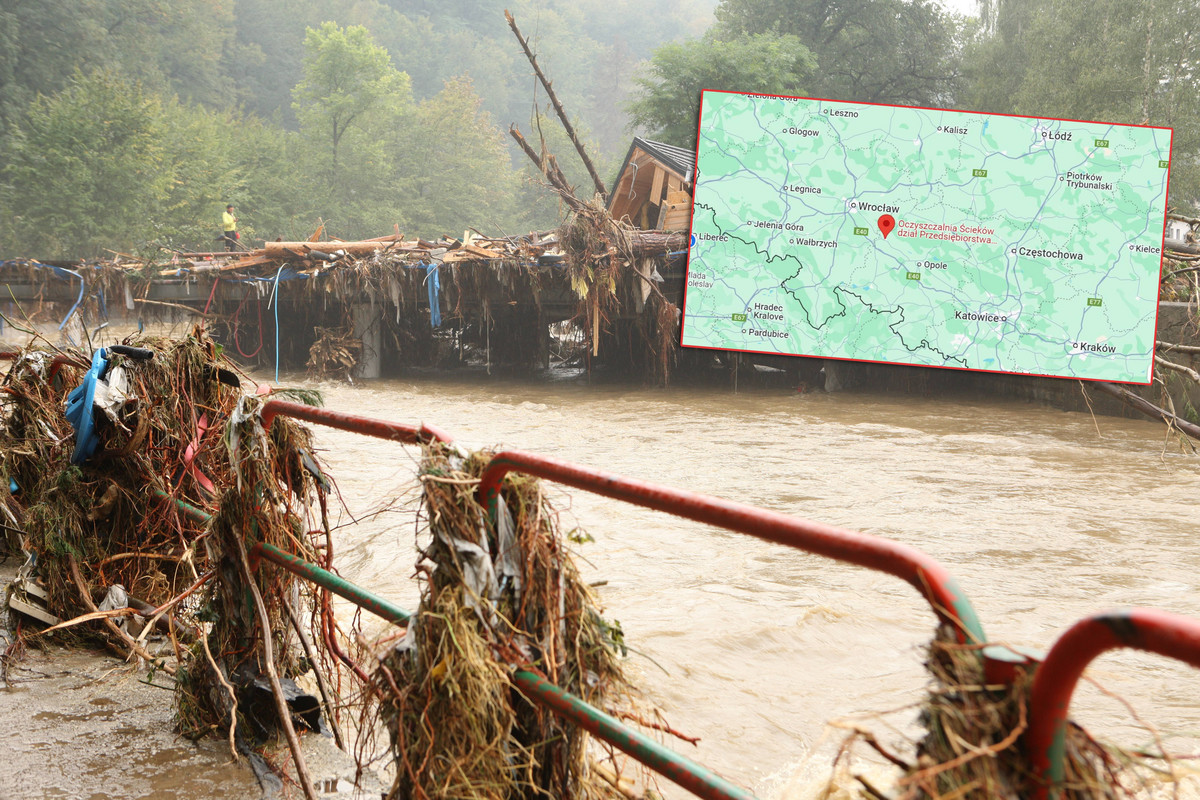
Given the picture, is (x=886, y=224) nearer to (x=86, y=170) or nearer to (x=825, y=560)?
(x=825, y=560)

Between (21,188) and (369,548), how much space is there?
113 feet

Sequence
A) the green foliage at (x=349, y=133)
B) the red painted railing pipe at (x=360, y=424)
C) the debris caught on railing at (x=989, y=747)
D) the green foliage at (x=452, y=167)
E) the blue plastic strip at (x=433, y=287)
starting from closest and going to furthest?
1. the debris caught on railing at (x=989, y=747)
2. the red painted railing pipe at (x=360, y=424)
3. the blue plastic strip at (x=433, y=287)
4. the green foliage at (x=349, y=133)
5. the green foliage at (x=452, y=167)

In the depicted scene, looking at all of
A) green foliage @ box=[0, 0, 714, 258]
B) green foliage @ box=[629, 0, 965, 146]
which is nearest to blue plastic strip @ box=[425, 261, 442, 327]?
green foliage @ box=[0, 0, 714, 258]

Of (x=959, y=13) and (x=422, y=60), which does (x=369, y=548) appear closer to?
(x=959, y=13)

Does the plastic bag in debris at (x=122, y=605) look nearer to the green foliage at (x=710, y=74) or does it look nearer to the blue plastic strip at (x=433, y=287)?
the blue plastic strip at (x=433, y=287)

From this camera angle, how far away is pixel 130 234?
1363 inches

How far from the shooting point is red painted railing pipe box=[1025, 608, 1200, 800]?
2.69 feet

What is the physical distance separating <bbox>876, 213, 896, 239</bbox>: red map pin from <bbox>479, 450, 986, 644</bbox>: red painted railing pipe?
9401mm

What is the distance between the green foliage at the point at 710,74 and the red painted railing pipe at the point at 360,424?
35.0 meters

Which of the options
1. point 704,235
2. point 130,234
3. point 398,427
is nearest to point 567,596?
point 398,427

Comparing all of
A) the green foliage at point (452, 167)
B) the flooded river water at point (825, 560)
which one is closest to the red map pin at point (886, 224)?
the flooded river water at point (825, 560)

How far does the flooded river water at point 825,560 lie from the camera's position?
414 cm

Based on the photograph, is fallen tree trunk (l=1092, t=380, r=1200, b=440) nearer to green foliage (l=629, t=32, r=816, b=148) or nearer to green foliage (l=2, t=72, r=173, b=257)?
green foliage (l=629, t=32, r=816, b=148)

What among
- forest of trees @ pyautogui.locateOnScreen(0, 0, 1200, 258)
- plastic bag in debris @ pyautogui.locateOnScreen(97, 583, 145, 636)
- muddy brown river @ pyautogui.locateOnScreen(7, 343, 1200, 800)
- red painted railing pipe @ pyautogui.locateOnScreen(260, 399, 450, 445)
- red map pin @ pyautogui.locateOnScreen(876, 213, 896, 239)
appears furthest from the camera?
forest of trees @ pyautogui.locateOnScreen(0, 0, 1200, 258)
